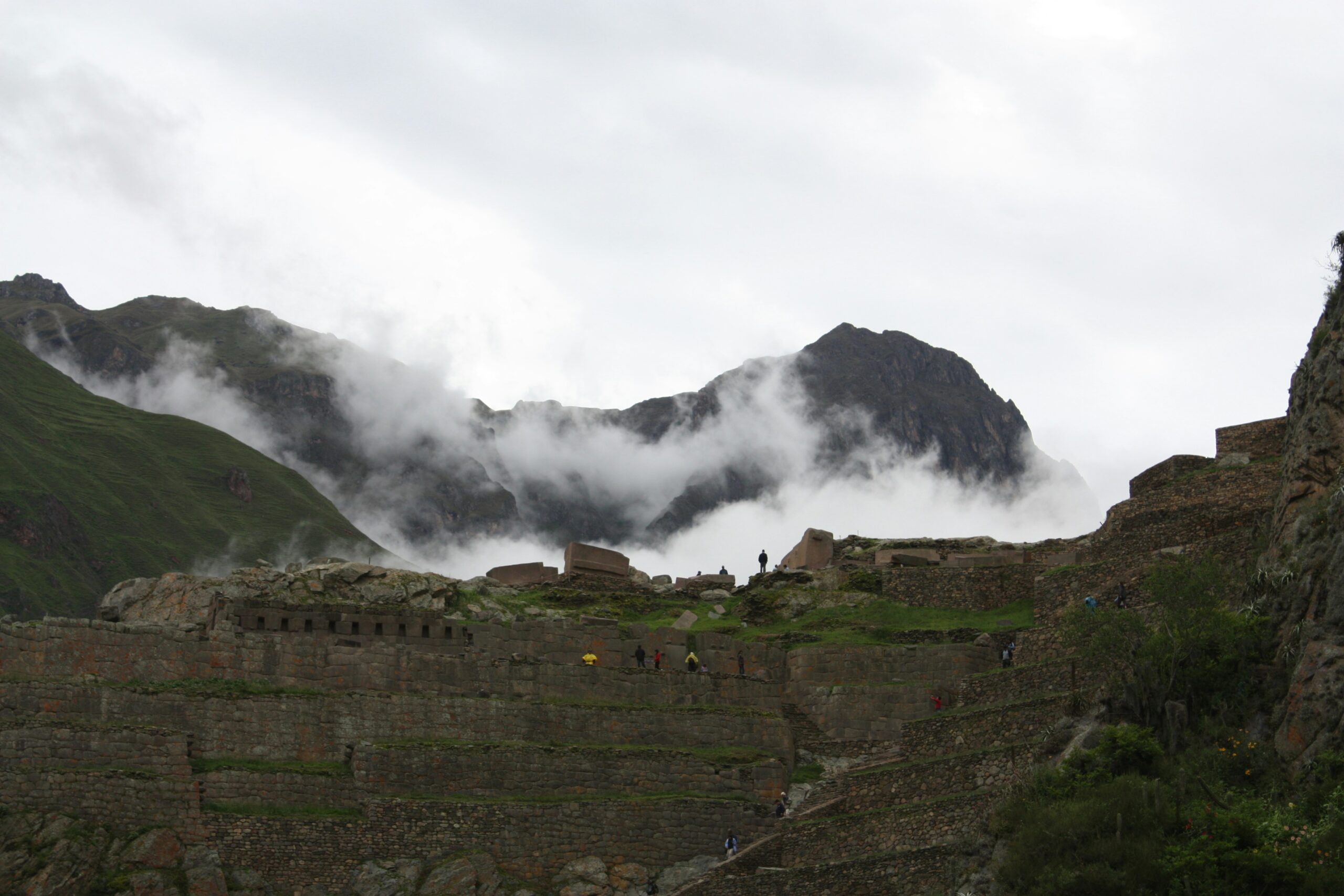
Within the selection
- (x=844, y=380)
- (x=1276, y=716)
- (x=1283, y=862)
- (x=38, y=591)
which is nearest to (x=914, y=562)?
(x=1276, y=716)

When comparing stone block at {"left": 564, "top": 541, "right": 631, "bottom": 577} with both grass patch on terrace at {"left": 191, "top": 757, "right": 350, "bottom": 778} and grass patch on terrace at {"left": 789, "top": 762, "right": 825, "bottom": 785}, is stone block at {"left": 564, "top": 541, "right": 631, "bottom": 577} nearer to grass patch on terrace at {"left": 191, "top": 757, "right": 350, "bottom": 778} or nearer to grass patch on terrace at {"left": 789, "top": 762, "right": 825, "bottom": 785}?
grass patch on terrace at {"left": 789, "top": 762, "right": 825, "bottom": 785}

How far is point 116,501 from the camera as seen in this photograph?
8912cm

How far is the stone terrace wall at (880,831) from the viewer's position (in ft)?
115

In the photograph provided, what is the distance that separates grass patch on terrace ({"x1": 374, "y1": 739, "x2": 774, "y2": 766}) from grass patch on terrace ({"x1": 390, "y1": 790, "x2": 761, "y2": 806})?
1170mm

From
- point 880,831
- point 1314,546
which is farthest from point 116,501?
point 1314,546

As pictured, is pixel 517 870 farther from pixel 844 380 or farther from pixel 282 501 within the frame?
pixel 844 380

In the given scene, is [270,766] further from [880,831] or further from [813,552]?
[813,552]

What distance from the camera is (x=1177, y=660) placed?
32.6m

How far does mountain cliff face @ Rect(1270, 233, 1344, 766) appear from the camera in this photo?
1152 inches

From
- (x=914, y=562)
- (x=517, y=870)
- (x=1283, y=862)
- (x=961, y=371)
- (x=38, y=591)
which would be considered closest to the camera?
(x=1283, y=862)

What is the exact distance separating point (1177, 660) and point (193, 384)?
111 m

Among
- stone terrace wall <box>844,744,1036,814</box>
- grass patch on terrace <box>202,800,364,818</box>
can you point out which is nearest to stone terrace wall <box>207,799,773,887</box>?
grass patch on terrace <box>202,800,364,818</box>

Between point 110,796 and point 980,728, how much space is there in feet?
66.1

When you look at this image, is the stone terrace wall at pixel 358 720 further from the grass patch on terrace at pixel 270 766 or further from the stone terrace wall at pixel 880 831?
the stone terrace wall at pixel 880 831
